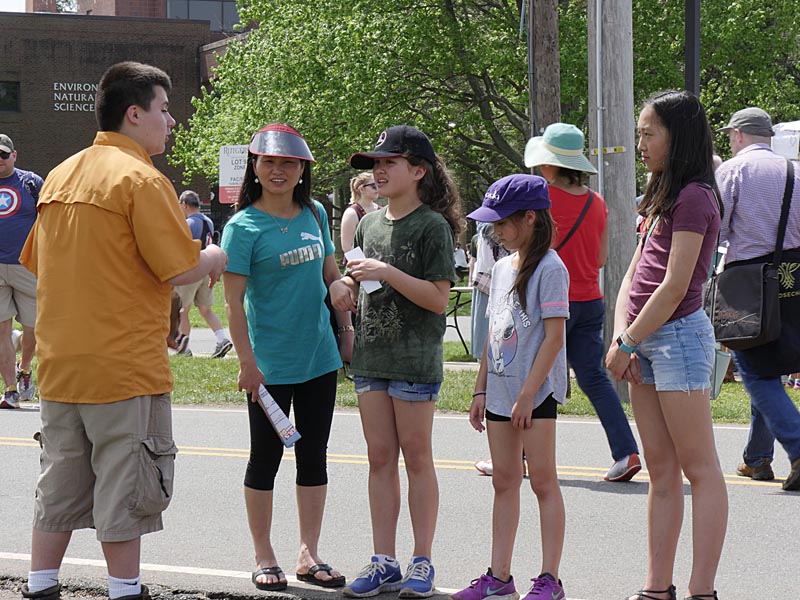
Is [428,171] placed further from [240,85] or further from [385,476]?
[240,85]

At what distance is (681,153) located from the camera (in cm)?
444

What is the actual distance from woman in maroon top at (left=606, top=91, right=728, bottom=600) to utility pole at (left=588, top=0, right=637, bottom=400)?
6.14 metres

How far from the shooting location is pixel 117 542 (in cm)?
438

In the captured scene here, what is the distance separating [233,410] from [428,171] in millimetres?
6185

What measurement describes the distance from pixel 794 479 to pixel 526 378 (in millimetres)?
3045

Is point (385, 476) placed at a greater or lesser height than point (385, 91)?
lesser

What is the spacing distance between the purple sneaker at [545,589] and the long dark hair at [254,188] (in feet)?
6.36

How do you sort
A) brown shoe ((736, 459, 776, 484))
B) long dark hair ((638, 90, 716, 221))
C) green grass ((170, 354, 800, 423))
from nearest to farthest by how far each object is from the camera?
long dark hair ((638, 90, 716, 221)) < brown shoe ((736, 459, 776, 484)) < green grass ((170, 354, 800, 423))

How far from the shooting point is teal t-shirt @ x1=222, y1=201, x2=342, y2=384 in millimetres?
5070

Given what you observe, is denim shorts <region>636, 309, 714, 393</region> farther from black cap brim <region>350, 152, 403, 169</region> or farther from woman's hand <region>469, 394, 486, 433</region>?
black cap brim <region>350, 152, 403, 169</region>

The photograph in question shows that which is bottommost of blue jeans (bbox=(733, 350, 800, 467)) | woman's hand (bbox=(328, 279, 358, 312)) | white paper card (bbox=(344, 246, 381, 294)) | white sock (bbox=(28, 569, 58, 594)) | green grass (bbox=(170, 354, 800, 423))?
green grass (bbox=(170, 354, 800, 423))

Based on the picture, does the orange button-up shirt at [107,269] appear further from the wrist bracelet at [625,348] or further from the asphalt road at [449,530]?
the wrist bracelet at [625,348]

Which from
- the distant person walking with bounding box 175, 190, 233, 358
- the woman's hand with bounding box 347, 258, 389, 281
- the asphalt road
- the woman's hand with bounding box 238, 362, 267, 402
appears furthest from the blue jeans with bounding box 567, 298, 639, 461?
the distant person walking with bounding box 175, 190, 233, 358

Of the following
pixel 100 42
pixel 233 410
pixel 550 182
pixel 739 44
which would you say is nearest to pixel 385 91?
pixel 739 44
